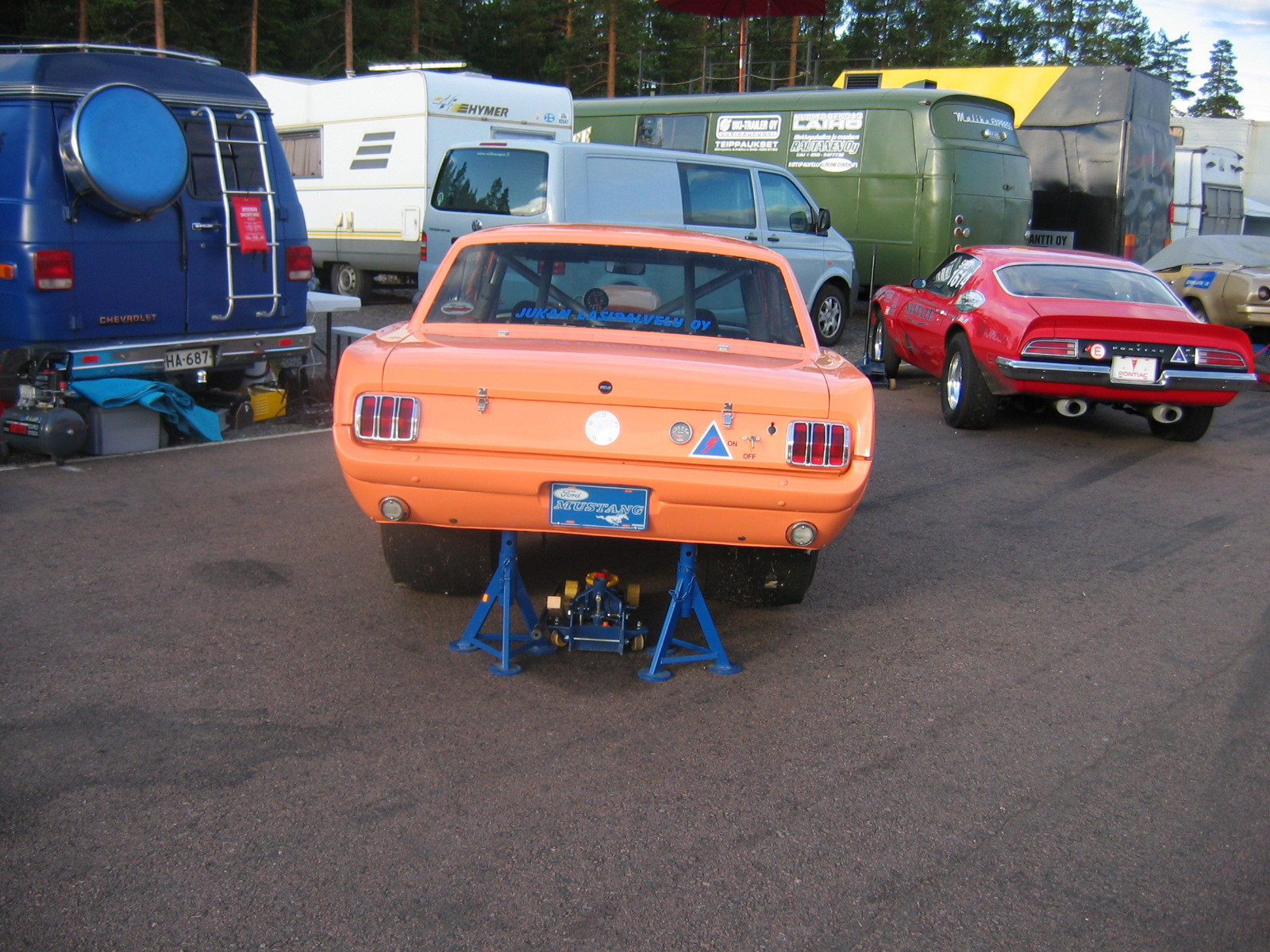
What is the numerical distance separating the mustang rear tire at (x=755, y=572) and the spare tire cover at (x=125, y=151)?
4.65 meters

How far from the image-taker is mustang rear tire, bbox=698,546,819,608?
4676 millimetres

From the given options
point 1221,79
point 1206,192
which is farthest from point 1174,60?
point 1206,192

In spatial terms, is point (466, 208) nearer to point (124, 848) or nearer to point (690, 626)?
point (690, 626)

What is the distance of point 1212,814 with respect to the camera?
333cm

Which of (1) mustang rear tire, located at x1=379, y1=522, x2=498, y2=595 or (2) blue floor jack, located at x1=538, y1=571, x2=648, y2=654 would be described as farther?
(1) mustang rear tire, located at x1=379, y1=522, x2=498, y2=595

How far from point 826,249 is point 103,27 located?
23997 mm

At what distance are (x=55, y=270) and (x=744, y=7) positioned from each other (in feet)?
63.5

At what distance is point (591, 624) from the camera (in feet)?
14.1

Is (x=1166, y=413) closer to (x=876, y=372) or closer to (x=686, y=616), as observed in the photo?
(x=876, y=372)

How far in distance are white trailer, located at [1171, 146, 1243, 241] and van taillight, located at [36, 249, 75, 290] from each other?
60.2ft

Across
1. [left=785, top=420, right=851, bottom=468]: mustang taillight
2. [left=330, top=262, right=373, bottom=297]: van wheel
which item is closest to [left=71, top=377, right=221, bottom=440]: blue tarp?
[left=785, top=420, right=851, bottom=468]: mustang taillight

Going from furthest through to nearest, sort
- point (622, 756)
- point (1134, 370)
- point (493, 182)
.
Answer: point (493, 182) → point (1134, 370) → point (622, 756)

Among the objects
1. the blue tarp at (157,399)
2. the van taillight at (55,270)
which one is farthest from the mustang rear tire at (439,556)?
the van taillight at (55,270)

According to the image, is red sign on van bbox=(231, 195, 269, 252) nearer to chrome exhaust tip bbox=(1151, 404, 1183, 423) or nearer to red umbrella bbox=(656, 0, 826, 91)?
chrome exhaust tip bbox=(1151, 404, 1183, 423)
